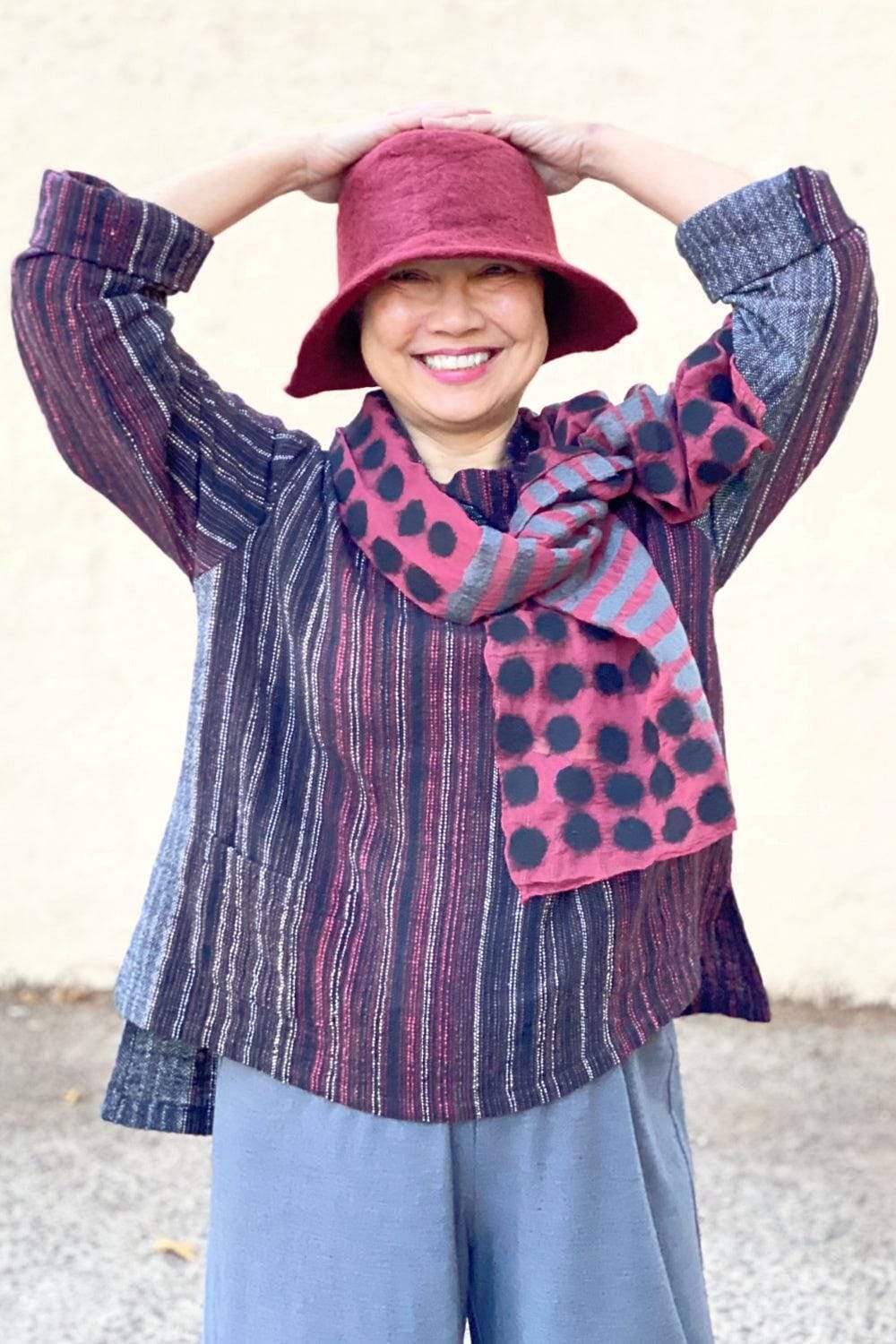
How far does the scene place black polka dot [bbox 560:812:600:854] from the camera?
161 centimetres

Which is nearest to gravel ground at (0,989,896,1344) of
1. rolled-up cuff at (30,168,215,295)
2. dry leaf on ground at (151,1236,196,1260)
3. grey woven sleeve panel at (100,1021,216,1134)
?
dry leaf on ground at (151,1236,196,1260)

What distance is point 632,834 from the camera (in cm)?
164

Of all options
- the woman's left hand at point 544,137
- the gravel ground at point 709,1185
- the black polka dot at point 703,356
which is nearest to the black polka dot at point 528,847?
the black polka dot at point 703,356

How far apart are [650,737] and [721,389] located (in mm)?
418

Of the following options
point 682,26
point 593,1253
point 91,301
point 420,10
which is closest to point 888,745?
point 682,26

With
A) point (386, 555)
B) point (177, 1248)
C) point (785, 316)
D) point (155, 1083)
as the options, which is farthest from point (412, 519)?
point (177, 1248)

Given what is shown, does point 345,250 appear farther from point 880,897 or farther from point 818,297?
point 880,897

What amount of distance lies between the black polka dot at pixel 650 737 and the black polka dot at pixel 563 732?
9 centimetres

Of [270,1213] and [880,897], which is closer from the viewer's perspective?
[270,1213]

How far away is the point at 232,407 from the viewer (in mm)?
1753

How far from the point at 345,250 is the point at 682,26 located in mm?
2221

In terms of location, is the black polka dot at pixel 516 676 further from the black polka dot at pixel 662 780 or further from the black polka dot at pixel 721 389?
the black polka dot at pixel 721 389

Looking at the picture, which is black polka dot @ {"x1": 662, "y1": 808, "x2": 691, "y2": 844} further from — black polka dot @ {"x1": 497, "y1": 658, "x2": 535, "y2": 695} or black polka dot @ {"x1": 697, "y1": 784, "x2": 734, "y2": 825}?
black polka dot @ {"x1": 497, "y1": 658, "x2": 535, "y2": 695}

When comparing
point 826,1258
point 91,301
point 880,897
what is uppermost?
point 91,301
